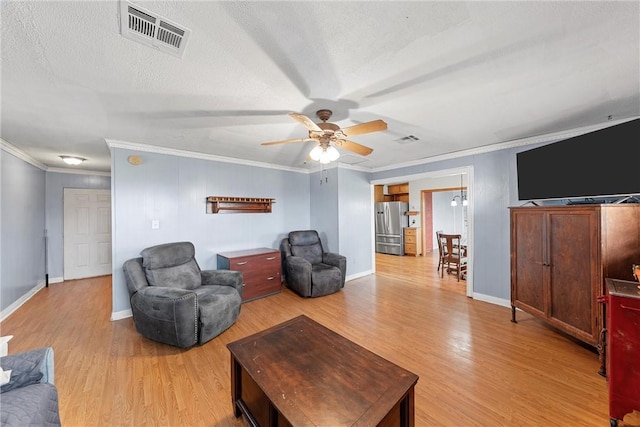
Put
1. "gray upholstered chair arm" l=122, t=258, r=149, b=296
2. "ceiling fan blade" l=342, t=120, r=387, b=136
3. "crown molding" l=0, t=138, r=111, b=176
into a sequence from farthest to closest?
"crown molding" l=0, t=138, r=111, b=176 → "gray upholstered chair arm" l=122, t=258, r=149, b=296 → "ceiling fan blade" l=342, t=120, r=387, b=136

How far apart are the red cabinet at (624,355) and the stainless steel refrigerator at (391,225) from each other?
5849 mm

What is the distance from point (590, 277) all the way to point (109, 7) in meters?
3.90

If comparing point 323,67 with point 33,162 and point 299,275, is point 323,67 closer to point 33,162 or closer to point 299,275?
point 299,275

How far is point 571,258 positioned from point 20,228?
281 inches

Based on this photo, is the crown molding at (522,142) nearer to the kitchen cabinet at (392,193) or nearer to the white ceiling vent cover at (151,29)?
the kitchen cabinet at (392,193)

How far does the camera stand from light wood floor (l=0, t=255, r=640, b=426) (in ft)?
5.45

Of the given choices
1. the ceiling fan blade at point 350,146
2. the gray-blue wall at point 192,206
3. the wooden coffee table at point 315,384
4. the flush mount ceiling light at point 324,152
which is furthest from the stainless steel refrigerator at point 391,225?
the wooden coffee table at point 315,384

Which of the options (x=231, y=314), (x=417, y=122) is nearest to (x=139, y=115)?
(x=231, y=314)

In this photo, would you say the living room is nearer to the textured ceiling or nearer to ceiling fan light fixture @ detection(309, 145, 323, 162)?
the textured ceiling

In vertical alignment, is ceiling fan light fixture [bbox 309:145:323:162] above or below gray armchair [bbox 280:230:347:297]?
above

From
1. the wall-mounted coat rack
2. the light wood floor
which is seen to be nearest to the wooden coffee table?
the light wood floor

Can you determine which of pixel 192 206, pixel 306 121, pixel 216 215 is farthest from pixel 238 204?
pixel 306 121

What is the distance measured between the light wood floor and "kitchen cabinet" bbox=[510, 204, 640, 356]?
13.8 inches

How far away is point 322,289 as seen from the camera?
3.95 m
